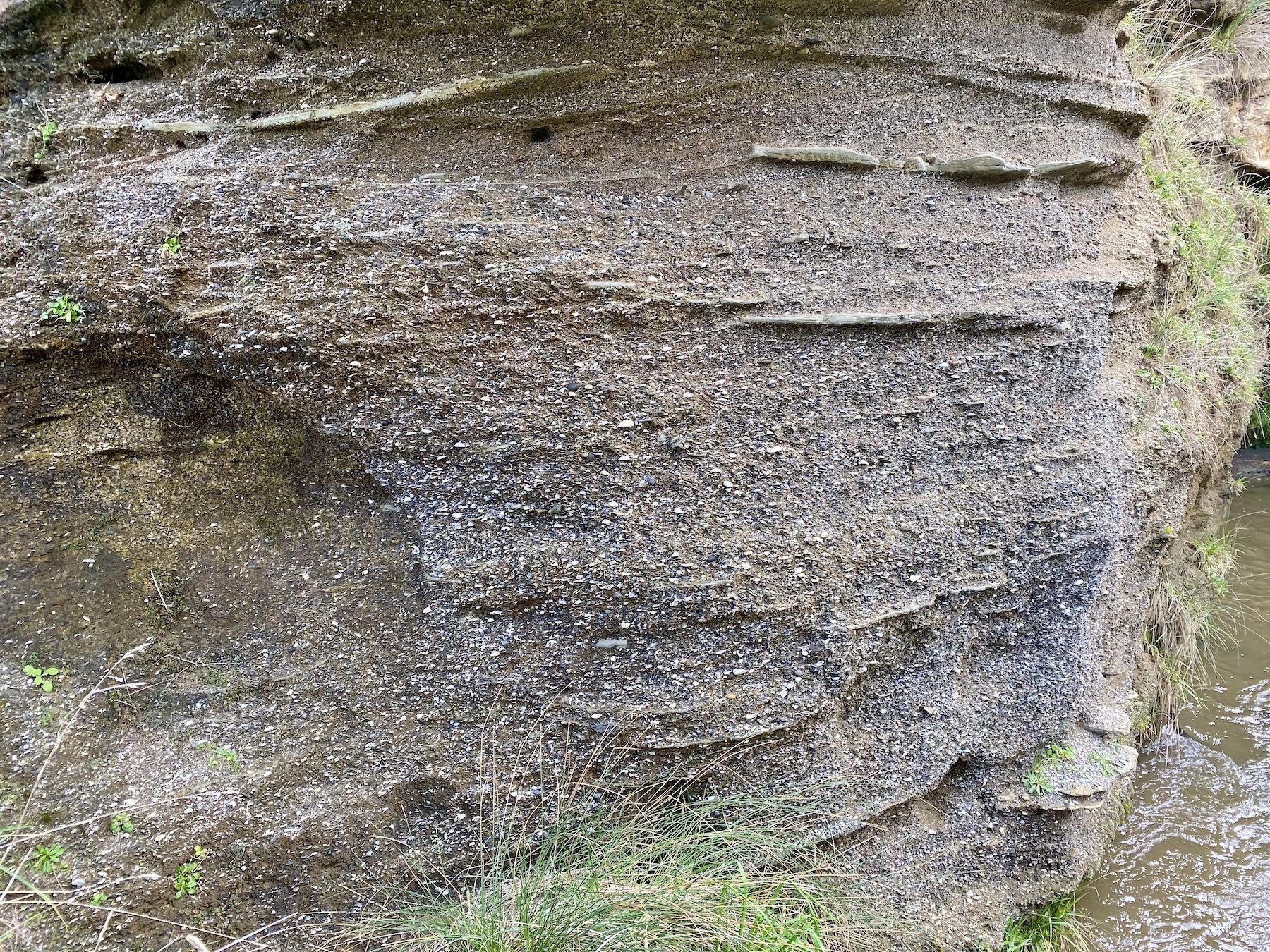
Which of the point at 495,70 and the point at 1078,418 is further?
the point at 1078,418

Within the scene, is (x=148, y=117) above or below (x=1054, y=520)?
above

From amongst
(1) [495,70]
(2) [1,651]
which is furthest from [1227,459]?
(2) [1,651]

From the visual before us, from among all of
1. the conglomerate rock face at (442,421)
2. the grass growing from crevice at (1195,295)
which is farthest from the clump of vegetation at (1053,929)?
the grass growing from crevice at (1195,295)

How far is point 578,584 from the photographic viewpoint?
75.8 inches

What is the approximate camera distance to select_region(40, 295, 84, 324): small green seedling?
183cm

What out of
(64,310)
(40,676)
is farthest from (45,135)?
(40,676)

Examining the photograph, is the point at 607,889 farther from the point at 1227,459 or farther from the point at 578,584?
the point at 1227,459

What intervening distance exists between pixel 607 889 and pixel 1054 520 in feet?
5.32

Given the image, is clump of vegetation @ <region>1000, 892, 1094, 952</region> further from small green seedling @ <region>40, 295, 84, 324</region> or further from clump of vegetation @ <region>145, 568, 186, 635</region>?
small green seedling @ <region>40, 295, 84, 324</region>

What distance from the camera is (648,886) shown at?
66.3 inches

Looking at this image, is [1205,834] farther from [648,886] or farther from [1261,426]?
[1261,426]

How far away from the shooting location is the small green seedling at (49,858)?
1715 mm

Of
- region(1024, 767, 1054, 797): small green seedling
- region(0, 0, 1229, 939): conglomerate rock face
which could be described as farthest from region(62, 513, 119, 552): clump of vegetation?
region(1024, 767, 1054, 797): small green seedling

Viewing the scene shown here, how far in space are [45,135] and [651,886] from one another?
2344 mm
